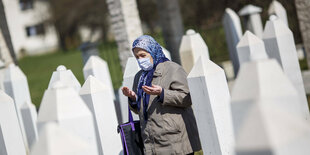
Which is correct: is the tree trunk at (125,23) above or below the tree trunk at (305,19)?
above

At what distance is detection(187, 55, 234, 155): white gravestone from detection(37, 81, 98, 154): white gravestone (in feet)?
3.26

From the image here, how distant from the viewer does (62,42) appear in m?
43.2

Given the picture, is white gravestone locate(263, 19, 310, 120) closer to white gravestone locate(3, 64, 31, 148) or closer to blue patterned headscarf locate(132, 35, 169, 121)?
blue patterned headscarf locate(132, 35, 169, 121)

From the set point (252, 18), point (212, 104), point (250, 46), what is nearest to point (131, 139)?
point (212, 104)

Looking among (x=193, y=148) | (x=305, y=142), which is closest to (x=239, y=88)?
(x=305, y=142)

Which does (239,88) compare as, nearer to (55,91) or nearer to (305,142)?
(305,142)

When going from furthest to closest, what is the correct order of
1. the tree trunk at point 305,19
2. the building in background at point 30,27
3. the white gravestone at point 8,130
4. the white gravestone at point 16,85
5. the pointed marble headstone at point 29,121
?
the building in background at point 30,27 < the tree trunk at point 305,19 < the white gravestone at point 16,85 < the pointed marble headstone at point 29,121 < the white gravestone at point 8,130

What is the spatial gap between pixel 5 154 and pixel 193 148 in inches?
63.7

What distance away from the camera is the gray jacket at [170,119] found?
405 cm

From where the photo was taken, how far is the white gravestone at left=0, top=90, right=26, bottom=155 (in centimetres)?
456

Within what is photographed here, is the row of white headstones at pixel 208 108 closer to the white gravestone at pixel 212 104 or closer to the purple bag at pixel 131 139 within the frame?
the white gravestone at pixel 212 104

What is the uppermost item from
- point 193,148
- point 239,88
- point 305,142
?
point 239,88

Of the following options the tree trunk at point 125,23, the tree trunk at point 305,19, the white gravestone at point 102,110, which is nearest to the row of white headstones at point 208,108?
the white gravestone at point 102,110

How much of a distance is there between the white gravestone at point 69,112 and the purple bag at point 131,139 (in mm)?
1113
